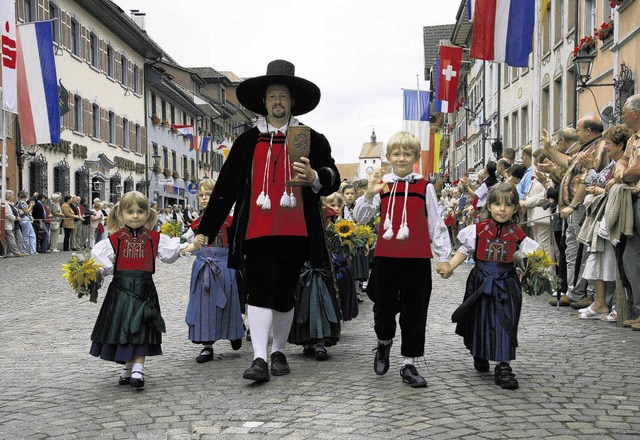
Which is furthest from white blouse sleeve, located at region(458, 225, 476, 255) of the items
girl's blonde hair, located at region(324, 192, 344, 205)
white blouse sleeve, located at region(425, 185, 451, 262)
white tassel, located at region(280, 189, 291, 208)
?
girl's blonde hair, located at region(324, 192, 344, 205)

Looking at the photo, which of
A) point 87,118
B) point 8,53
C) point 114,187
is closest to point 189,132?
point 114,187

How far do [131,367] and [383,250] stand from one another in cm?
184

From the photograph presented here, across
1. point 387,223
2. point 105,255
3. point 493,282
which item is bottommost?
point 493,282

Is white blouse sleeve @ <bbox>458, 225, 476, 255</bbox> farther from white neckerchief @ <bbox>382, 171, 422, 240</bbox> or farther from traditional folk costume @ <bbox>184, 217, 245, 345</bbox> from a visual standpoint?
traditional folk costume @ <bbox>184, 217, 245, 345</bbox>

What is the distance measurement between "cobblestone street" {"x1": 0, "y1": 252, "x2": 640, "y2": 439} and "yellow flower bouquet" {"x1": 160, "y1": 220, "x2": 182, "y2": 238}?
0.98 metres

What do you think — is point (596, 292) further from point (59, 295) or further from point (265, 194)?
point (59, 295)

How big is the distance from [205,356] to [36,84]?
15329 mm

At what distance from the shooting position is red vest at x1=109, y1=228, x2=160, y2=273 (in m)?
5.82

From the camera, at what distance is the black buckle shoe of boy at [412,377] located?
18.0 feet

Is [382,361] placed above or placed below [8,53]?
below

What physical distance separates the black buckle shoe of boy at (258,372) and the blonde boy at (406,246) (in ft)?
2.71

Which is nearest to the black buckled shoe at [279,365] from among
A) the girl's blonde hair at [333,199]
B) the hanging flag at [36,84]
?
the girl's blonde hair at [333,199]

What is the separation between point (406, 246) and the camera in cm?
568

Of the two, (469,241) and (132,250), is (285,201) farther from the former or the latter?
(469,241)
